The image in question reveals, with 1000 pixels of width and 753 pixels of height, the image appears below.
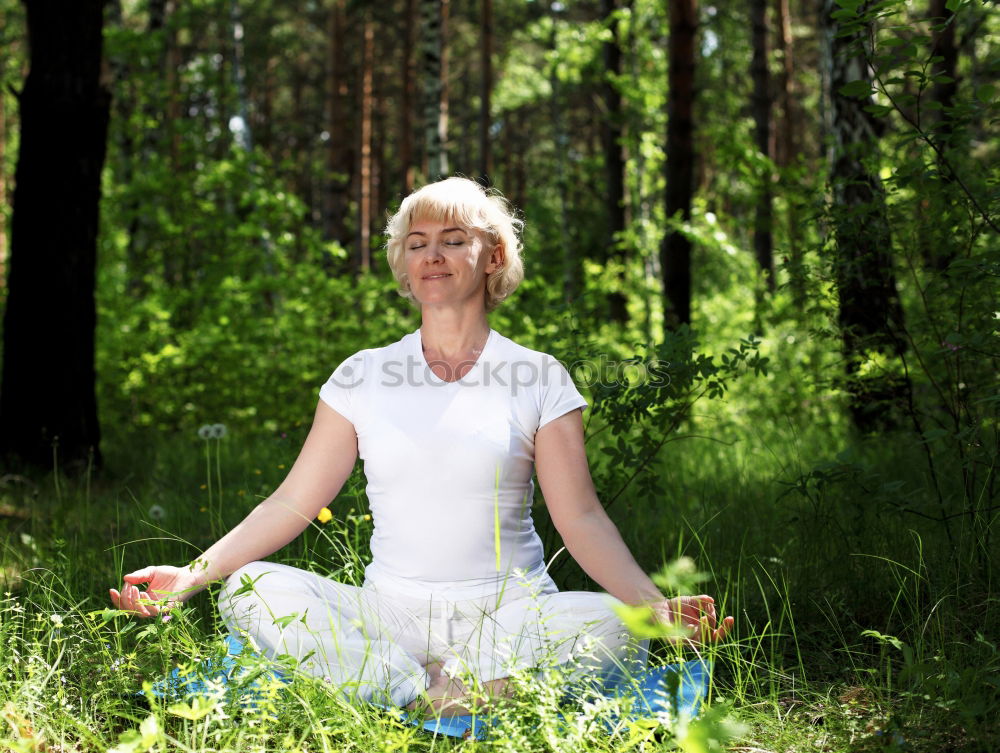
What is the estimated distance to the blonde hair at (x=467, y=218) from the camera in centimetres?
262

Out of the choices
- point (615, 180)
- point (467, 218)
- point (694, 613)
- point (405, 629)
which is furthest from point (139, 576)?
point (615, 180)

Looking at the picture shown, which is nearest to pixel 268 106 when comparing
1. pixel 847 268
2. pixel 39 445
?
pixel 39 445

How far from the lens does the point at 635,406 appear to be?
3.43 m

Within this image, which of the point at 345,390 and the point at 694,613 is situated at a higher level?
the point at 345,390

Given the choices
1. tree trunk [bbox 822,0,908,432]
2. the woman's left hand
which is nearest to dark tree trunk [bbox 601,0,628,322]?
tree trunk [bbox 822,0,908,432]

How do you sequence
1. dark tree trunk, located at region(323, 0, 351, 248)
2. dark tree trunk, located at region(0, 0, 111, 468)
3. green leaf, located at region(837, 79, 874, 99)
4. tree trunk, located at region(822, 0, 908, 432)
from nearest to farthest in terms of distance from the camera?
green leaf, located at region(837, 79, 874, 99) < tree trunk, located at region(822, 0, 908, 432) < dark tree trunk, located at region(0, 0, 111, 468) < dark tree trunk, located at region(323, 0, 351, 248)

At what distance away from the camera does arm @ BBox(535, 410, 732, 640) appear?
93.4 inches

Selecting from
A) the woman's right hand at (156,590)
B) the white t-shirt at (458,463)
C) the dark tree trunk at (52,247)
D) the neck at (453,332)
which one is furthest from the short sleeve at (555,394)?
the dark tree trunk at (52,247)

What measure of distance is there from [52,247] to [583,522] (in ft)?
15.3

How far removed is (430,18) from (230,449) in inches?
276

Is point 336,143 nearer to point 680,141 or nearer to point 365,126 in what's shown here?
point 365,126

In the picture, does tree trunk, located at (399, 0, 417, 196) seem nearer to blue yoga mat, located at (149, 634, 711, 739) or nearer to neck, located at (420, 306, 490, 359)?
neck, located at (420, 306, 490, 359)

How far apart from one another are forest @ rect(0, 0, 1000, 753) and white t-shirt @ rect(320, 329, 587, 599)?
0.37 metres

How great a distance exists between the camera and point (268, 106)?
89.1 ft
